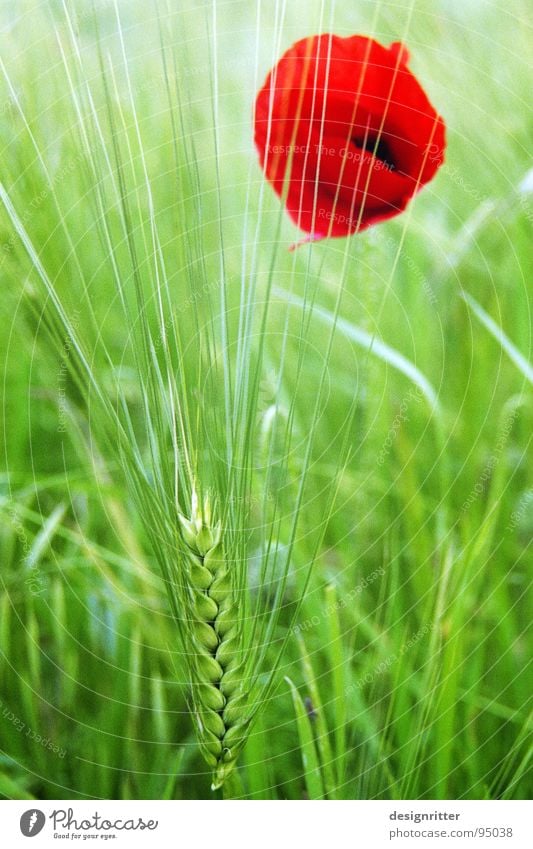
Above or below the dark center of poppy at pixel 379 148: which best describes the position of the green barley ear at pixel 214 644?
below

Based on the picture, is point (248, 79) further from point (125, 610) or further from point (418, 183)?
point (125, 610)

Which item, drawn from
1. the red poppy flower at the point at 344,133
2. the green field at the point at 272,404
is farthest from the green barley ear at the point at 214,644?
the red poppy flower at the point at 344,133
